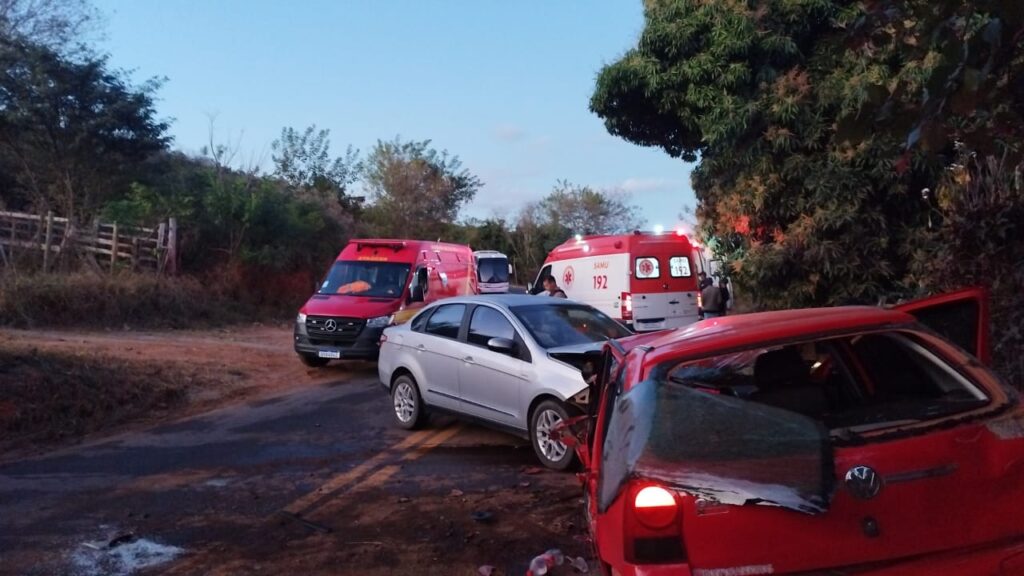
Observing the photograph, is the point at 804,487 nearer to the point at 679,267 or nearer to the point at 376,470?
the point at 376,470

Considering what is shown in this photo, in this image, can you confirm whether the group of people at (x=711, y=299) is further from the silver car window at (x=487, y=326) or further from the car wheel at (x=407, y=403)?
the silver car window at (x=487, y=326)

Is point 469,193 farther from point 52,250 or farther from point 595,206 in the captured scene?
point 52,250

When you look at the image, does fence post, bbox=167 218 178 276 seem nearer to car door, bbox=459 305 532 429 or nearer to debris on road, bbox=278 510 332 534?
car door, bbox=459 305 532 429

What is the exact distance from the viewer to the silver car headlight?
16.4 metres

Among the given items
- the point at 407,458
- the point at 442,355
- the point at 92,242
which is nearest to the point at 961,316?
the point at 407,458

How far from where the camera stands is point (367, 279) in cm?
1777

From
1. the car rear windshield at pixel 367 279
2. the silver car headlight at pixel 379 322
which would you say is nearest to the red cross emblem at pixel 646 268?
the car rear windshield at pixel 367 279

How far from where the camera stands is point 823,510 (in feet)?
11.5

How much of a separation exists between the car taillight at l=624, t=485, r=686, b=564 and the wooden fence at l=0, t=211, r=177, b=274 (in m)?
23.4

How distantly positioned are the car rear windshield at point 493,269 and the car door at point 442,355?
A: 832 inches

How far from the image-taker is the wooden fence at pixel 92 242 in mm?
24016

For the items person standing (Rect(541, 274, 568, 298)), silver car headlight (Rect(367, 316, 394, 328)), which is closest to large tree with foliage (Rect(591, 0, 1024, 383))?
person standing (Rect(541, 274, 568, 298))

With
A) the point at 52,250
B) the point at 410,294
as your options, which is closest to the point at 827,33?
the point at 410,294

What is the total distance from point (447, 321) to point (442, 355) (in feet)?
1.38
